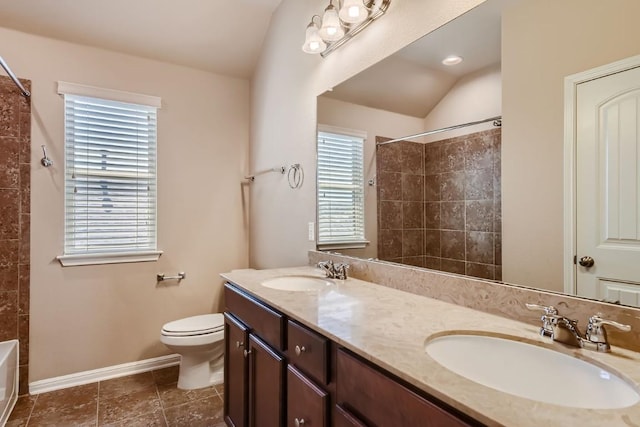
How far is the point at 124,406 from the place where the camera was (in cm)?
226

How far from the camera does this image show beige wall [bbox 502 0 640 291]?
0.96 m

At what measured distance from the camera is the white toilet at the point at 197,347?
7.75 feet

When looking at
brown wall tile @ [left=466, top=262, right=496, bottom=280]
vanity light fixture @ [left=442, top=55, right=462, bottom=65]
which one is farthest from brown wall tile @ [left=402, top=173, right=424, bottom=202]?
vanity light fixture @ [left=442, top=55, right=462, bottom=65]

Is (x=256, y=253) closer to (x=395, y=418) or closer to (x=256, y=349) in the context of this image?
(x=256, y=349)

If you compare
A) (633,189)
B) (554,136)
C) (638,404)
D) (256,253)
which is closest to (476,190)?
(554,136)

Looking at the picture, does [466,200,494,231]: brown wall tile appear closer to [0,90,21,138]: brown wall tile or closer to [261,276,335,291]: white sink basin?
[261,276,335,291]: white sink basin

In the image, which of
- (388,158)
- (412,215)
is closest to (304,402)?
(412,215)

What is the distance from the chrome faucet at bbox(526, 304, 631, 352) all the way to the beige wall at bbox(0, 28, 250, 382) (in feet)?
8.63

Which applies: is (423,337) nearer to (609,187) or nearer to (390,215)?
(609,187)

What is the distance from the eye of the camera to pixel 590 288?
3.22ft

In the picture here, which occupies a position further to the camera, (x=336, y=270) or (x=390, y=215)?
(x=336, y=270)

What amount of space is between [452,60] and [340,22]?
790mm

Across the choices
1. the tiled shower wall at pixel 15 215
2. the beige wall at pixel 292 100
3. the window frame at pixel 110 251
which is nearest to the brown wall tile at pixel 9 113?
the tiled shower wall at pixel 15 215

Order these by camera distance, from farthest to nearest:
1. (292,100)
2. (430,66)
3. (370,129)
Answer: (292,100), (370,129), (430,66)
